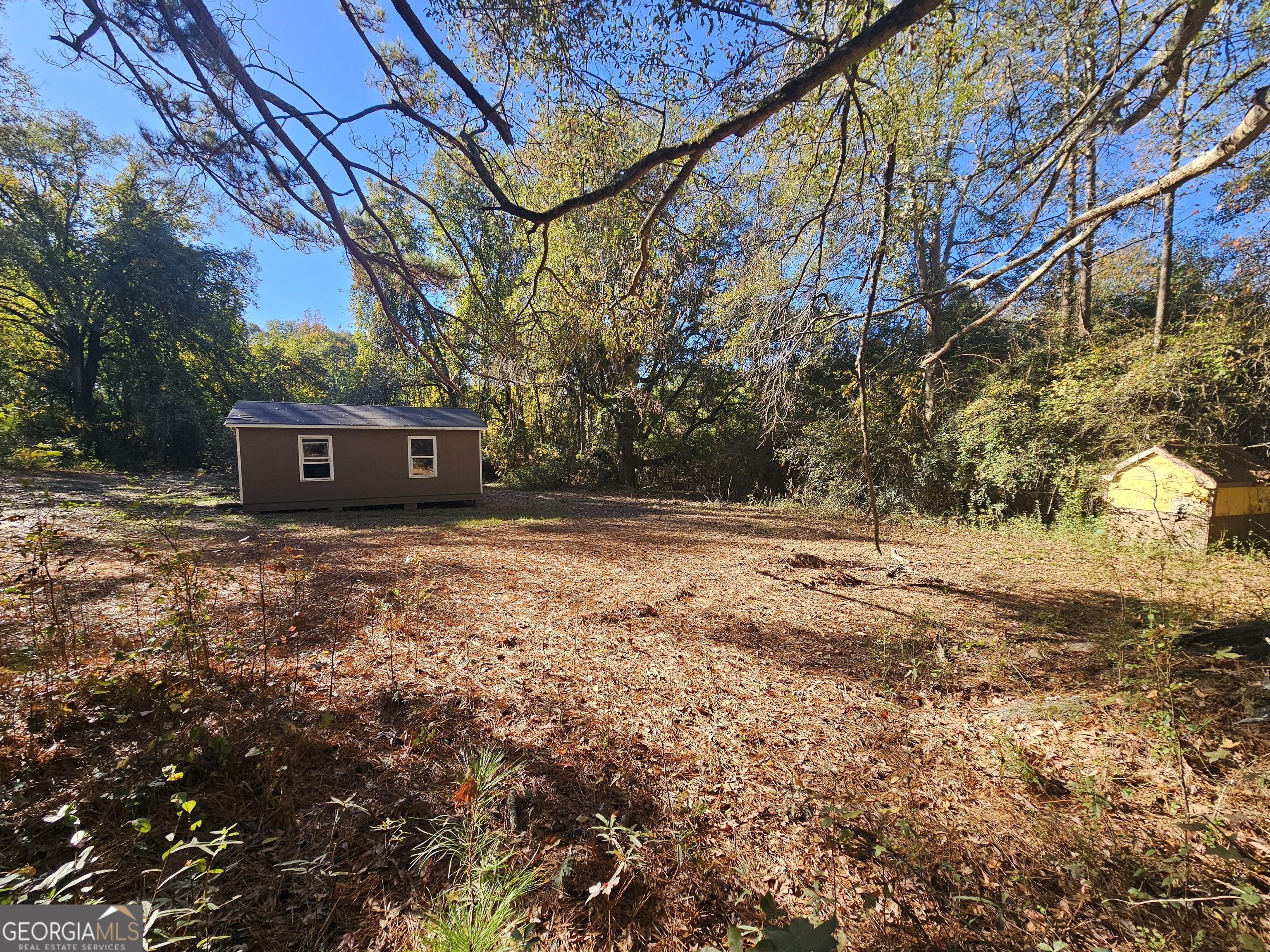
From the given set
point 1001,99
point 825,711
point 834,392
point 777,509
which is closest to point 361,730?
point 825,711

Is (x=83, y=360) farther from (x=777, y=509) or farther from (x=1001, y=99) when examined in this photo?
(x=1001, y=99)

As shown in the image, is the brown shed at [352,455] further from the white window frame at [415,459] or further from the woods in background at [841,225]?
the woods in background at [841,225]

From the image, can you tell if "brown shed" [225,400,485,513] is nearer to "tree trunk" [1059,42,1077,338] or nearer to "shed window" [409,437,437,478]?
"shed window" [409,437,437,478]

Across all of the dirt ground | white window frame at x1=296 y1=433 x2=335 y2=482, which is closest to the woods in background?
the dirt ground

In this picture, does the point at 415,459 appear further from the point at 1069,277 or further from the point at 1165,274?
the point at 1165,274

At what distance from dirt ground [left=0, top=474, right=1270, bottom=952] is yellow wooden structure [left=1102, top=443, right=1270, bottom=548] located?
86.4 inches

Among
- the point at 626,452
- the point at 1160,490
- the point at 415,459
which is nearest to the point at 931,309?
the point at 1160,490

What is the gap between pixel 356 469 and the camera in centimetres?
1124

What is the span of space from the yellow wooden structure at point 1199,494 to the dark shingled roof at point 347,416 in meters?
13.1

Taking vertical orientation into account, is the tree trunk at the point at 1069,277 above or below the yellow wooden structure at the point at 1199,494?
above

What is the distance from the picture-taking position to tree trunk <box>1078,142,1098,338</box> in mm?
7750

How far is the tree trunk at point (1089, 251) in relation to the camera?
7750 millimetres

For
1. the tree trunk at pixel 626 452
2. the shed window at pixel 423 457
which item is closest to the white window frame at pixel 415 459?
the shed window at pixel 423 457

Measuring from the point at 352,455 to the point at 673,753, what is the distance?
453 inches
